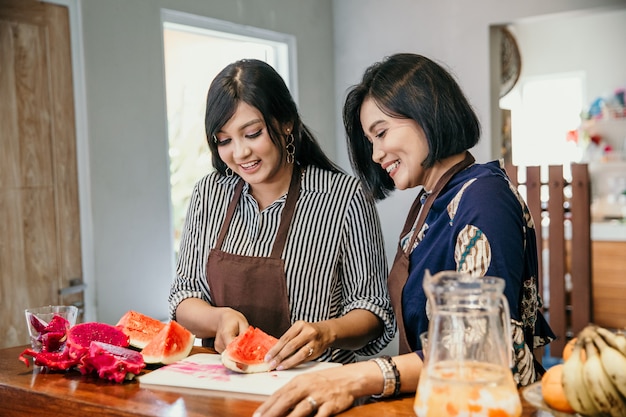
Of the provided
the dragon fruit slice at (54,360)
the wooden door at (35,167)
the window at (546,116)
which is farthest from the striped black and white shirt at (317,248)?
the window at (546,116)

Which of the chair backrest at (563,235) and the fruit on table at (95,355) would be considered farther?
the chair backrest at (563,235)

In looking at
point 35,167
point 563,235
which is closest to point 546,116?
point 563,235

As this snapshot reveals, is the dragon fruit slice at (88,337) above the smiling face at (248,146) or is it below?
below

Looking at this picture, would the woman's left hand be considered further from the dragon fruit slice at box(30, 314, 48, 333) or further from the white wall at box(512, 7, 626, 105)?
the white wall at box(512, 7, 626, 105)

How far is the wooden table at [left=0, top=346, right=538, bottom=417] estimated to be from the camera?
145 centimetres

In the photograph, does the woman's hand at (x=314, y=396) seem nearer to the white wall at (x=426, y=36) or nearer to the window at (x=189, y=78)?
the window at (x=189, y=78)

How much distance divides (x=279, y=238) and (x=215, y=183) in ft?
1.16

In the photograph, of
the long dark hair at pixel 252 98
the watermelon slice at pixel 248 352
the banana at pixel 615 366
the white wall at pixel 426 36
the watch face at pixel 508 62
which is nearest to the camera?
the banana at pixel 615 366

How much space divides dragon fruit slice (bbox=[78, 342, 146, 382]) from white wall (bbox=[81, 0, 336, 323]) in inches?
81.9

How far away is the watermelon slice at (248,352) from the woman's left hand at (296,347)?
33 mm

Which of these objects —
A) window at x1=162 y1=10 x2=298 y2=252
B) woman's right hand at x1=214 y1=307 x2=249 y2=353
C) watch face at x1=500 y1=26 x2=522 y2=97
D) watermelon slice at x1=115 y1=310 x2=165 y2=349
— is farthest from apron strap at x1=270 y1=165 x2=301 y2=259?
watch face at x1=500 y1=26 x2=522 y2=97

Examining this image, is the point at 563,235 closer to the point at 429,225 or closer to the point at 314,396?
the point at 429,225

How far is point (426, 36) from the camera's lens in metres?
5.52

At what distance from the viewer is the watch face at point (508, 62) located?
6.65 meters
